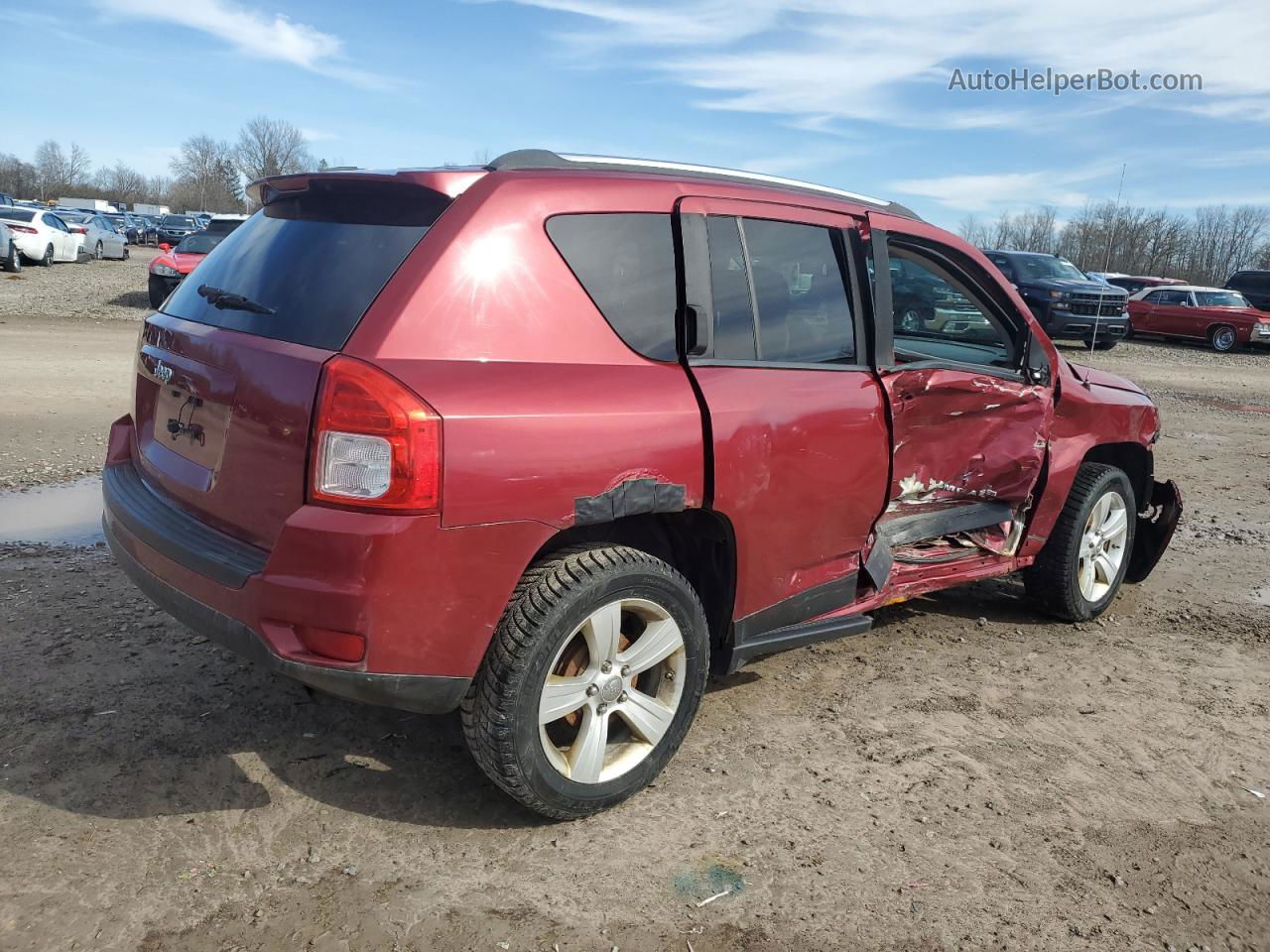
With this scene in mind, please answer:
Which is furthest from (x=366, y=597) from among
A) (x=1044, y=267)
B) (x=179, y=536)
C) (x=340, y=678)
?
(x=1044, y=267)

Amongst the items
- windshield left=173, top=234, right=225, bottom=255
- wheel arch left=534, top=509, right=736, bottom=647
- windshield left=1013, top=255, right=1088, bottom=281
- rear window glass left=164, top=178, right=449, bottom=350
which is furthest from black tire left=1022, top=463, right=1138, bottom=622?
windshield left=1013, top=255, right=1088, bottom=281

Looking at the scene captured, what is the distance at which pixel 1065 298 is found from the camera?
1984cm

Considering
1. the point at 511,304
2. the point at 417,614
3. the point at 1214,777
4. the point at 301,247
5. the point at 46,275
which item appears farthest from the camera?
the point at 46,275

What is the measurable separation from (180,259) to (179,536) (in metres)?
15.5

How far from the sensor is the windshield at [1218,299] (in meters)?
25.3

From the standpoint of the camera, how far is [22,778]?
3.14 meters

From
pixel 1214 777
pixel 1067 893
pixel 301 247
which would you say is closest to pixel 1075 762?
pixel 1214 777

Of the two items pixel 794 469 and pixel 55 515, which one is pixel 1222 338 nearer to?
pixel 794 469

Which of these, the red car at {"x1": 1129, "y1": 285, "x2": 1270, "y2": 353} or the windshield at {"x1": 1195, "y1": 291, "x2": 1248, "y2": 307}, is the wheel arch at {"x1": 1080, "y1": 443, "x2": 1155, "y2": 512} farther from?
the windshield at {"x1": 1195, "y1": 291, "x2": 1248, "y2": 307}

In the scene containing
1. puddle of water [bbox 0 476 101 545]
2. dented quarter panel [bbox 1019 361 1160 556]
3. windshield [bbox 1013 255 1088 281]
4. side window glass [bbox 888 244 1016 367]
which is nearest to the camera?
side window glass [bbox 888 244 1016 367]

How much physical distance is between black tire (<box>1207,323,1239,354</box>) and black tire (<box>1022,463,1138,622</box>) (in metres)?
23.2

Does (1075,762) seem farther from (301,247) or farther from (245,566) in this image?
(301,247)

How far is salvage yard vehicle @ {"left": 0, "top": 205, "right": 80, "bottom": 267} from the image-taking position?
26938mm

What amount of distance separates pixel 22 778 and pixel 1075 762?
352 cm
